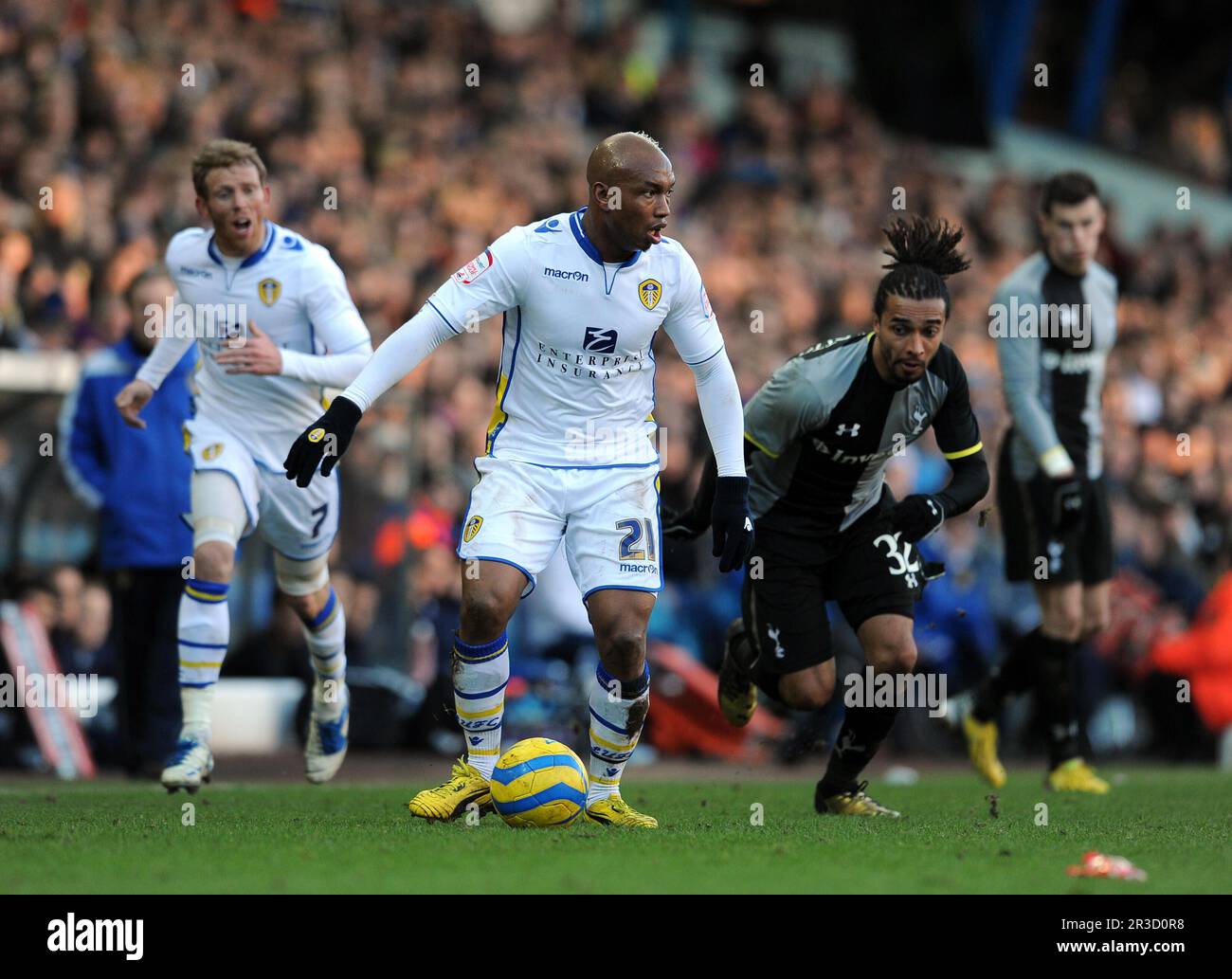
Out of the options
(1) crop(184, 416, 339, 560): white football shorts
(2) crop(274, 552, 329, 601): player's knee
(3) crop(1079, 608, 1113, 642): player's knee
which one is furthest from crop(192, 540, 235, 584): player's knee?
(3) crop(1079, 608, 1113, 642): player's knee

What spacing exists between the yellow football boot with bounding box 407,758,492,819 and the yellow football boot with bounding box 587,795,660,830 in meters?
0.43

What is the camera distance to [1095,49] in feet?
91.2

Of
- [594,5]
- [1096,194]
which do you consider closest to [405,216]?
[1096,194]

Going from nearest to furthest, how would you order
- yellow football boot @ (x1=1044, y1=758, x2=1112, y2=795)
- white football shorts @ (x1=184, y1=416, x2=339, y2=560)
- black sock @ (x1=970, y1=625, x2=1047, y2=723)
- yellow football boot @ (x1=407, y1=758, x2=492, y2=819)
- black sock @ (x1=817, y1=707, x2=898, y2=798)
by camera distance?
yellow football boot @ (x1=407, y1=758, x2=492, y2=819) → black sock @ (x1=817, y1=707, x2=898, y2=798) → white football shorts @ (x1=184, y1=416, x2=339, y2=560) → yellow football boot @ (x1=1044, y1=758, x2=1112, y2=795) → black sock @ (x1=970, y1=625, x2=1047, y2=723)

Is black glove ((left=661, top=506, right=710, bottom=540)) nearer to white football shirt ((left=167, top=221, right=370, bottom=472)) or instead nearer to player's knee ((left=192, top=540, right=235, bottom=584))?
white football shirt ((left=167, top=221, right=370, bottom=472))

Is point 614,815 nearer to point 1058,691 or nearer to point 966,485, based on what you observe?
point 966,485

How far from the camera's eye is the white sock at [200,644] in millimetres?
8719

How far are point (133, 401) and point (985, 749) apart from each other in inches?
198

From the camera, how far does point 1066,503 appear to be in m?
10.1

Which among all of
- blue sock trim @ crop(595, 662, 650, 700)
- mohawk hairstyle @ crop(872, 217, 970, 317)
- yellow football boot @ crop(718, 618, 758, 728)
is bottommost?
yellow football boot @ crop(718, 618, 758, 728)

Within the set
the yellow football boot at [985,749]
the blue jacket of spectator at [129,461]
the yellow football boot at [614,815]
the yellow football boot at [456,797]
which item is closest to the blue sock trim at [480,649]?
the yellow football boot at [456,797]

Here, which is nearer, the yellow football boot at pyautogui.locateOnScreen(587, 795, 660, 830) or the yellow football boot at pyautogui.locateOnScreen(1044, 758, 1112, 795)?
the yellow football boot at pyautogui.locateOnScreen(587, 795, 660, 830)

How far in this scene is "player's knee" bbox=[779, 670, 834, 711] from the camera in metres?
8.42
